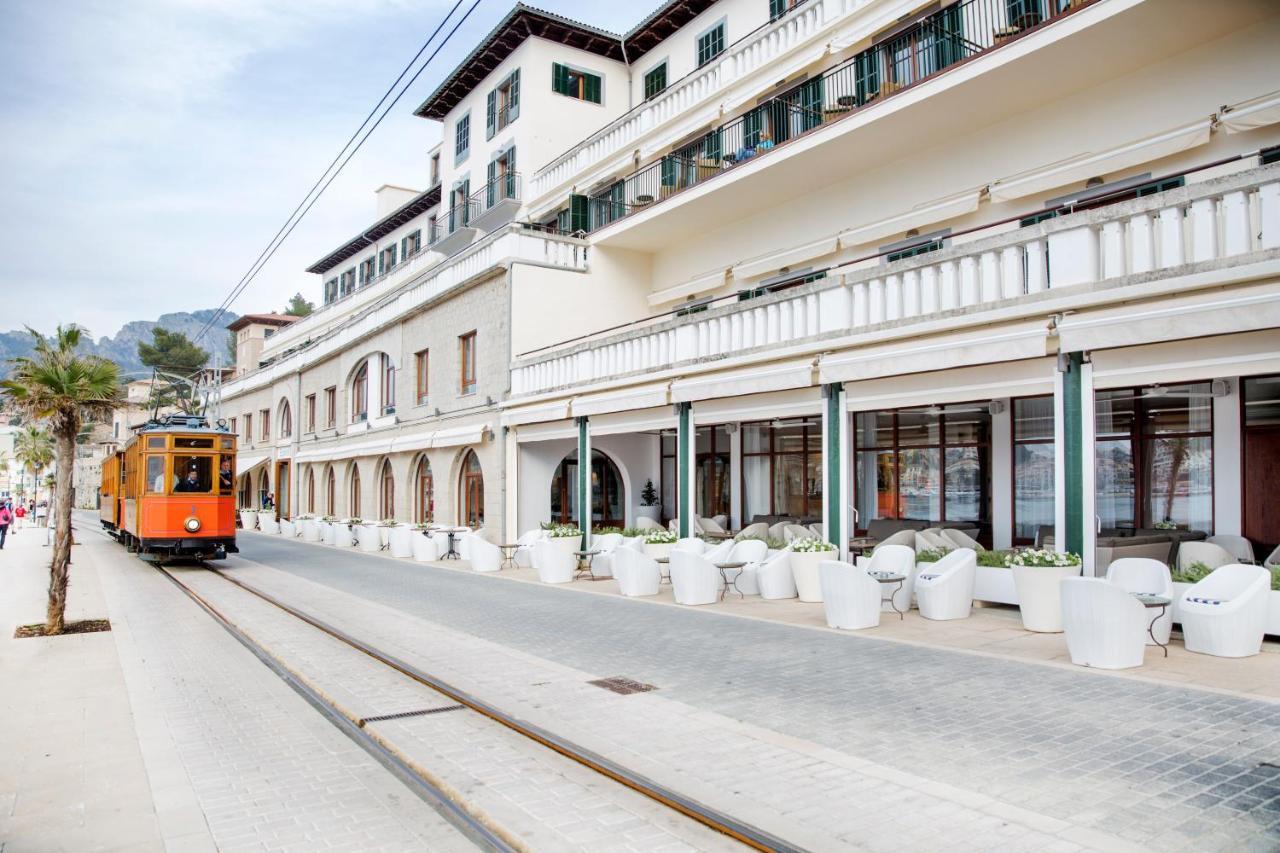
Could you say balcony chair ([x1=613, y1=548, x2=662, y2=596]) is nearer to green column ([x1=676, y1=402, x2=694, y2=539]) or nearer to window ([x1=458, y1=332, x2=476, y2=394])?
green column ([x1=676, y1=402, x2=694, y2=539])

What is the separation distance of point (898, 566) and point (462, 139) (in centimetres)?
2475

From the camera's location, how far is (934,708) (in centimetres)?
668

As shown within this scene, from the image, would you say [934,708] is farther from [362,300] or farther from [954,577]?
[362,300]

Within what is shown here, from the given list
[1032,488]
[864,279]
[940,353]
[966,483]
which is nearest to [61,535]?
[864,279]

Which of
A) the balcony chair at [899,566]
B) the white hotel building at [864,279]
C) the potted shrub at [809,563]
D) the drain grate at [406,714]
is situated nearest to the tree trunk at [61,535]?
the drain grate at [406,714]

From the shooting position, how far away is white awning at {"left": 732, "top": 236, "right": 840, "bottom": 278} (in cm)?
1756

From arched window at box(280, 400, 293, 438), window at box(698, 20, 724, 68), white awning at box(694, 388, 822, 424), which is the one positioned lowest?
white awning at box(694, 388, 822, 424)

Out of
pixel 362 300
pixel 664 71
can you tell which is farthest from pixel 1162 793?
pixel 362 300

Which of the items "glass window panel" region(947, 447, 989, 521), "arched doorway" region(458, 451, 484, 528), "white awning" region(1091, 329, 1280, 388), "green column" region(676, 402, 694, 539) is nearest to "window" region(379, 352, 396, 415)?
"arched doorway" region(458, 451, 484, 528)

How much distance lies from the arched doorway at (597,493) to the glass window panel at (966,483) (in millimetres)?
9431

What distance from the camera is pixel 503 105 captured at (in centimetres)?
2803

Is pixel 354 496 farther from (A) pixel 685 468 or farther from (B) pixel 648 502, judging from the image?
(A) pixel 685 468

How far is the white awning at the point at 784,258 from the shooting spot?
1756 centimetres

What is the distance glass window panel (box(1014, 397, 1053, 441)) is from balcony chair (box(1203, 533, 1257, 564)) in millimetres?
3277
